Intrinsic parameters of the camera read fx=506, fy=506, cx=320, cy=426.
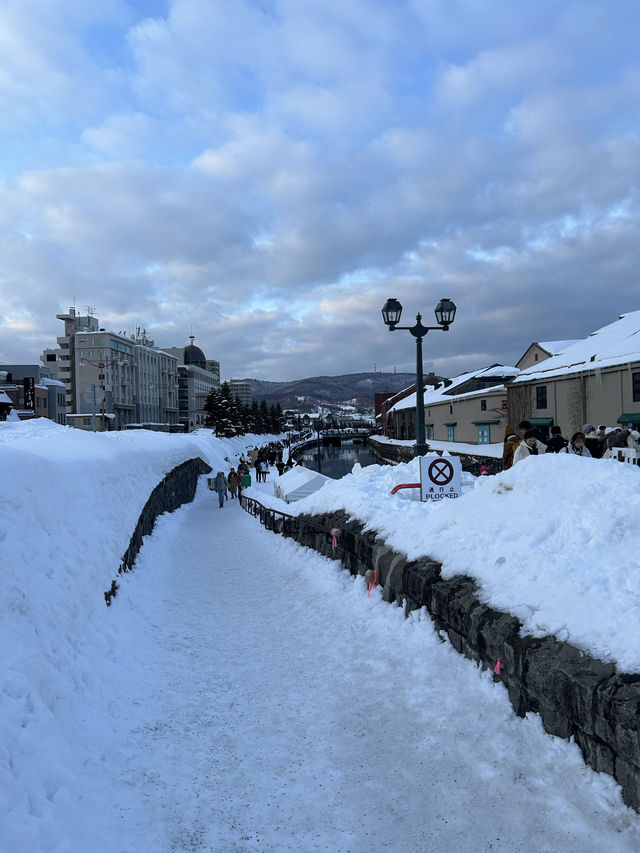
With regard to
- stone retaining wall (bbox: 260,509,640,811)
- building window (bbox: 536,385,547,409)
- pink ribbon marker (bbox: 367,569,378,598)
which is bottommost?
pink ribbon marker (bbox: 367,569,378,598)

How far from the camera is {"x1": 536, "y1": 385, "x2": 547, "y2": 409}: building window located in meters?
33.5

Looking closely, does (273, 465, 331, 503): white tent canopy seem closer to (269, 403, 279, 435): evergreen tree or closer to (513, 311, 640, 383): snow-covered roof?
(513, 311, 640, 383): snow-covered roof

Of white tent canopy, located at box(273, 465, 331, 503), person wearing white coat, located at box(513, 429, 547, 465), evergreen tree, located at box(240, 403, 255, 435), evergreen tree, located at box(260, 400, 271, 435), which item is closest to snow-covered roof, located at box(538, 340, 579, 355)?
white tent canopy, located at box(273, 465, 331, 503)

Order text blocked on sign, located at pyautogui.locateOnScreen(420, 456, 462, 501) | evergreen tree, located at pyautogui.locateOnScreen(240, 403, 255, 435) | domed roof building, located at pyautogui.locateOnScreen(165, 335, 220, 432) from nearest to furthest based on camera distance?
text blocked on sign, located at pyautogui.locateOnScreen(420, 456, 462, 501), evergreen tree, located at pyautogui.locateOnScreen(240, 403, 255, 435), domed roof building, located at pyautogui.locateOnScreen(165, 335, 220, 432)

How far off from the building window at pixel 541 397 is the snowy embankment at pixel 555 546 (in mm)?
28915

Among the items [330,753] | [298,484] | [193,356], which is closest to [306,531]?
[330,753]

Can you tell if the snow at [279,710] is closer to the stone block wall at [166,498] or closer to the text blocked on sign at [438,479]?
the text blocked on sign at [438,479]

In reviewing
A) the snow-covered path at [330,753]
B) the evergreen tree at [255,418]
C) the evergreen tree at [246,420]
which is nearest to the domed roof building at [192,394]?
the evergreen tree at [255,418]

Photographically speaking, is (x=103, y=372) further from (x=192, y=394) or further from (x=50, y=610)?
(x=50, y=610)

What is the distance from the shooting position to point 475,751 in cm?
411

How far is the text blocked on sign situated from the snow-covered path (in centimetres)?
253

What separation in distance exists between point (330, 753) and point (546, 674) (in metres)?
1.89

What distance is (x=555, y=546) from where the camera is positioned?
511 cm

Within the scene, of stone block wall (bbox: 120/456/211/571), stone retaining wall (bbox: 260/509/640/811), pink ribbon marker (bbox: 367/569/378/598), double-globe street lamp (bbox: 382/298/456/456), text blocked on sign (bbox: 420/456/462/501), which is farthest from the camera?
double-globe street lamp (bbox: 382/298/456/456)
